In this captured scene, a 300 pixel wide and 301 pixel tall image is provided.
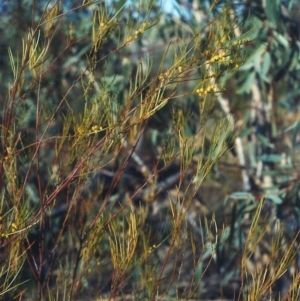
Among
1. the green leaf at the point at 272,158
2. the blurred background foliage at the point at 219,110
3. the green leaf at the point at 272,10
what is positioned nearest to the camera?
the green leaf at the point at 272,10

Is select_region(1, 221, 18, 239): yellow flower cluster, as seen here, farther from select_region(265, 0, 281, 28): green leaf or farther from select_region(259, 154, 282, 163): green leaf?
select_region(259, 154, 282, 163): green leaf

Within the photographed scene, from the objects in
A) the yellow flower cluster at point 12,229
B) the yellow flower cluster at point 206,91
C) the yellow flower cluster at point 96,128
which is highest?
the yellow flower cluster at point 206,91

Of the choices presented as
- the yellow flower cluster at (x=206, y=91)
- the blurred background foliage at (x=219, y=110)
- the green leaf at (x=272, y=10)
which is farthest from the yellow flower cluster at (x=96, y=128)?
the green leaf at (x=272, y=10)

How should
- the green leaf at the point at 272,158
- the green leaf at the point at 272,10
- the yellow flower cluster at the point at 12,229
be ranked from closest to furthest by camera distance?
1. the yellow flower cluster at the point at 12,229
2. the green leaf at the point at 272,10
3. the green leaf at the point at 272,158

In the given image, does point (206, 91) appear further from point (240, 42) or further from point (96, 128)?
point (96, 128)

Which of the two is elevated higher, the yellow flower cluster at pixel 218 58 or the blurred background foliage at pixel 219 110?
the yellow flower cluster at pixel 218 58

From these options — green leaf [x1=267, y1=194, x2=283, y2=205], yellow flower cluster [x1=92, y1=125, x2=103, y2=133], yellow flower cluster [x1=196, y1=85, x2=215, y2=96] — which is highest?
yellow flower cluster [x1=196, y1=85, x2=215, y2=96]

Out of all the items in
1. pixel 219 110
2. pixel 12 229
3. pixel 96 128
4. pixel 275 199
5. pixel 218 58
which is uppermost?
pixel 218 58

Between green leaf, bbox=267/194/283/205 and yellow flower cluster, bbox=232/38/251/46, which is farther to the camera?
green leaf, bbox=267/194/283/205

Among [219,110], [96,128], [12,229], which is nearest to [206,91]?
[96,128]

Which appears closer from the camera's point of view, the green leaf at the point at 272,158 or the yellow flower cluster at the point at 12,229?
Result: the yellow flower cluster at the point at 12,229

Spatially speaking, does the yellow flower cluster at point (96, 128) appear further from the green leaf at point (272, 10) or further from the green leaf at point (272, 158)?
the green leaf at point (272, 158)

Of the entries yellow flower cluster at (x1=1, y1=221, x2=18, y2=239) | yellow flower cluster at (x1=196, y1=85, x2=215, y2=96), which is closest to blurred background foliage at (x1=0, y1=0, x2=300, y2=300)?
yellow flower cluster at (x1=1, y1=221, x2=18, y2=239)

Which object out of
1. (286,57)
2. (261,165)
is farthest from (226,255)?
(286,57)
